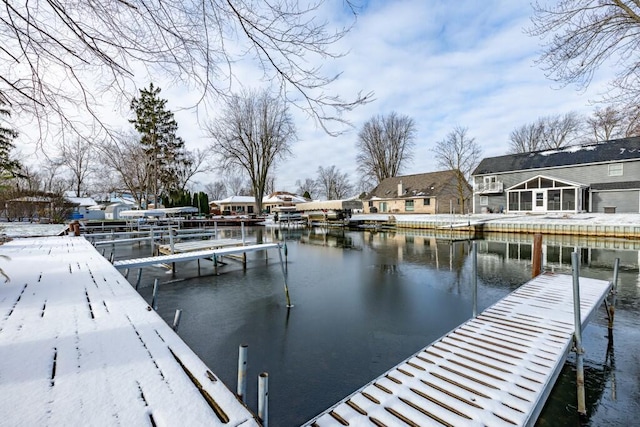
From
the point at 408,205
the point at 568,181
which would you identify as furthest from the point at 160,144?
the point at 568,181

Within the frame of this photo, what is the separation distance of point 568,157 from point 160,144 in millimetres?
35457

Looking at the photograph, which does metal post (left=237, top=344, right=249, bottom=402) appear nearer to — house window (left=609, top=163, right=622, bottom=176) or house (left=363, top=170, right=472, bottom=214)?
house window (left=609, top=163, right=622, bottom=176)

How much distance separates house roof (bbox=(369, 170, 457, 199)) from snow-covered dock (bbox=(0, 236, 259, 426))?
108 ft

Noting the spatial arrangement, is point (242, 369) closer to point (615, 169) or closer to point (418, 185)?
point (615, 169)

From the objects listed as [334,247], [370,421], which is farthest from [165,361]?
[334,247]

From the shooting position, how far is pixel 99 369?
1.82m

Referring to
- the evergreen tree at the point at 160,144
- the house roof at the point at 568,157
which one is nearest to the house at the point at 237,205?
the evergreen tree at the point at 160,144

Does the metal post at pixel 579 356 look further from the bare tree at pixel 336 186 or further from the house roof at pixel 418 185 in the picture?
the bare tree at pixel 336 186

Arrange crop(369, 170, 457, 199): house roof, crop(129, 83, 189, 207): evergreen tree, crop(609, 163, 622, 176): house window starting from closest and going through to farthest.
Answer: crop(609, 163, 622, 176): house window
crop(129, 83, 189, 207): evergreen tree
crop(369, 170, 457, 199): house roof

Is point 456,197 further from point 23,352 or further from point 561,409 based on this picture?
point 23,352

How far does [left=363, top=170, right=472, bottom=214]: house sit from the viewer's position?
32906mm

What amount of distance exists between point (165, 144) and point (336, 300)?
27.8m

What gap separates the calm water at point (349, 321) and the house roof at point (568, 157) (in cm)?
1766

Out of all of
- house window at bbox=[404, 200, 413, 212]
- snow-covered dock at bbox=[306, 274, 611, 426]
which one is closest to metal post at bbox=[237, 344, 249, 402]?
snow-covered dock at bbox=[306, 274, 611, 426]
